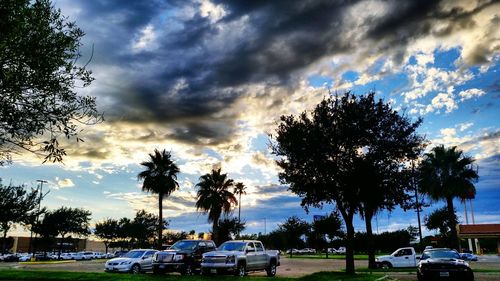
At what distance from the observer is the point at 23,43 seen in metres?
10.9

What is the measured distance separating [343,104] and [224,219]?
3688cm

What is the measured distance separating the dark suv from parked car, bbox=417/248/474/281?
11524 mm

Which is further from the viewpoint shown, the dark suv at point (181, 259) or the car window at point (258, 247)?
the car window at point (258, 247)

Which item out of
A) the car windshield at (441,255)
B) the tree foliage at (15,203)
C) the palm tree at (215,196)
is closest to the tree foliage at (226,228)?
the palm tree at (215,196)

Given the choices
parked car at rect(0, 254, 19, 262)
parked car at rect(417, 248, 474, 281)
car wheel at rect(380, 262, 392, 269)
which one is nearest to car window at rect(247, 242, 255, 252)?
parked car at rect(417, 248, 474, 281)

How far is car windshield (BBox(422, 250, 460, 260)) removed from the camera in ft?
60.7

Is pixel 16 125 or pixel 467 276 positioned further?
pixel 467 276

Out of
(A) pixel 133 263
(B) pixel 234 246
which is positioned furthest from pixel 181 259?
(A) pixel 133 263

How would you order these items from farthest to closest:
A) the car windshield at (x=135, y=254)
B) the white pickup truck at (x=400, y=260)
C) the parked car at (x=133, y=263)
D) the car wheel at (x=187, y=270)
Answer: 1. the white pickup truck at (x=400, y=260)
2. the car windshield at (x=135, y=254)
3. the parked car at (x=133, y=263)
4. the car wheel at (x=187, y=270)

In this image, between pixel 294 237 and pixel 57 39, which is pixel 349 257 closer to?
pixel 57 39

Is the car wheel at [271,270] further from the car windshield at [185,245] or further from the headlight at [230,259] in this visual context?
the car windshield at [185,245]

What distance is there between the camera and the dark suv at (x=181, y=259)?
2188 cm

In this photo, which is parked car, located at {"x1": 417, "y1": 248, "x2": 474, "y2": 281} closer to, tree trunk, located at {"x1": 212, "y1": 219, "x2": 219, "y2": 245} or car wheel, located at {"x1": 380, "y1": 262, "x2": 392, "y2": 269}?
car wheel, located at {"x1": 380, "y1": 262, "x2": 392, "y2": 269}

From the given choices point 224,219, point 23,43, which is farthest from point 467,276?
point 224,219
